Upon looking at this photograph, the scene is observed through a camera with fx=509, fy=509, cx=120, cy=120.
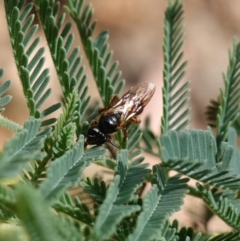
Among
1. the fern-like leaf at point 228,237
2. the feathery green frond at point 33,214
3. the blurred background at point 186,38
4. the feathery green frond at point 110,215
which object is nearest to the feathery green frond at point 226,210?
the fern-like leaf at point 228,237

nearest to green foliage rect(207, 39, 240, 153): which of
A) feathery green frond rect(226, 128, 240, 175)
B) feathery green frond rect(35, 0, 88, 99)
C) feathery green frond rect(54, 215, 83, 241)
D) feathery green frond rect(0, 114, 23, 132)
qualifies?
feathery green frond rect(226, 128, 240, 175)

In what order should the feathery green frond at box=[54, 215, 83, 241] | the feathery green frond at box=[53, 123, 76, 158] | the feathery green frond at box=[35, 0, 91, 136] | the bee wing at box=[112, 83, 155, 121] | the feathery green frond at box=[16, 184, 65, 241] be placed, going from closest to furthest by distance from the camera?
the feathery green frond at box=[16, 184, 65, 241] < the feathery green frond at box=[54, 215, 83, 241] < the feathery green frond at box=[53, 123, 76, 158] < the feathery green frond at box=[35, 0, 91, 136] < the bee wing at box=[112, 83, 155, 121]

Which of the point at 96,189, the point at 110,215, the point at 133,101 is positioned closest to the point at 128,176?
the point at 96,189

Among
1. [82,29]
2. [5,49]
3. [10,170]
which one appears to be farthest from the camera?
[5,49]

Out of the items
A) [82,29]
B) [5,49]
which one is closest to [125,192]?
[82,29]

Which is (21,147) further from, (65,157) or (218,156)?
(218,156)

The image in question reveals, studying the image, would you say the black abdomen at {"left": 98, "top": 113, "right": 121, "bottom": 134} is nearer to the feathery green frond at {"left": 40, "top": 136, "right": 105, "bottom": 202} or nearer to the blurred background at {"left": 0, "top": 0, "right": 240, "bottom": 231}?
the feathery green frond at {"left": 40, "top": 136, "right": 105, "bottom": 202}

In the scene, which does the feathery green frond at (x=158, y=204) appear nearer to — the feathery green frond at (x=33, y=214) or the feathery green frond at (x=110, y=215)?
the feathery green frond at (x=110, y=215)
